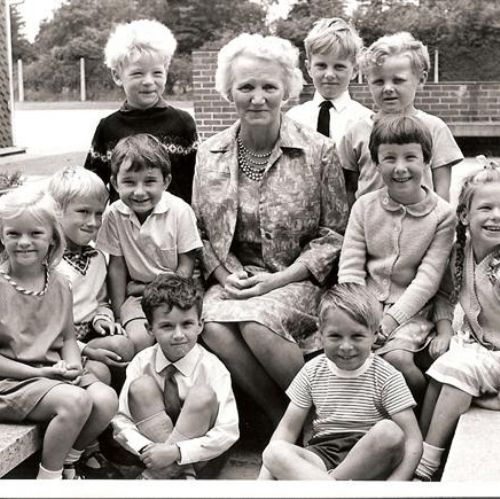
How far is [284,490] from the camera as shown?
1.64 meters

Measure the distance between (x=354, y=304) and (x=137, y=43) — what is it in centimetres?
194

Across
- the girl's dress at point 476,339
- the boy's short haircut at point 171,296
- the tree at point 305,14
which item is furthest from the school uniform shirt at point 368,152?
the tree at point 305,14

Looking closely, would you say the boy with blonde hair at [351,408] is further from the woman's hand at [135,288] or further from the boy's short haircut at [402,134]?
the woman's hand at [135,288]

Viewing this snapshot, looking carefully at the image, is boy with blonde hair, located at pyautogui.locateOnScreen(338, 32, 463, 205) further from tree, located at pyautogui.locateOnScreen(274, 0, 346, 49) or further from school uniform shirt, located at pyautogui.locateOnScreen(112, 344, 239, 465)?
tree, located at pyautogui.locateOnScreen(274, 0, 346, 49)

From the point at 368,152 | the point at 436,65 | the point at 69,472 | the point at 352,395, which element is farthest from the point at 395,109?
the point at 436,65

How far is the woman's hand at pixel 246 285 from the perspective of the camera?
12.9 feet

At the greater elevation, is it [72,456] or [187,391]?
[187,391]

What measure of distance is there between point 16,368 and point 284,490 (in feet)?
6.39

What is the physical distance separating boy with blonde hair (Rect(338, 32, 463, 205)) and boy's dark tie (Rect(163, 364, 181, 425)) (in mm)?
1283

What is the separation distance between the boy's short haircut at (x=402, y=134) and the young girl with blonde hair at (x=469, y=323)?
0.23 metres

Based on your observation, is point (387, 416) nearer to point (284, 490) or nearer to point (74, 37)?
point (284, 490)

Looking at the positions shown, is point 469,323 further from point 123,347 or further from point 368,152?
point 123,347

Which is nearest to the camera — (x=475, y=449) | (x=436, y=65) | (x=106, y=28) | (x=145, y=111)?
(x=475, y=449)

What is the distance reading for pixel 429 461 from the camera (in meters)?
3.30
